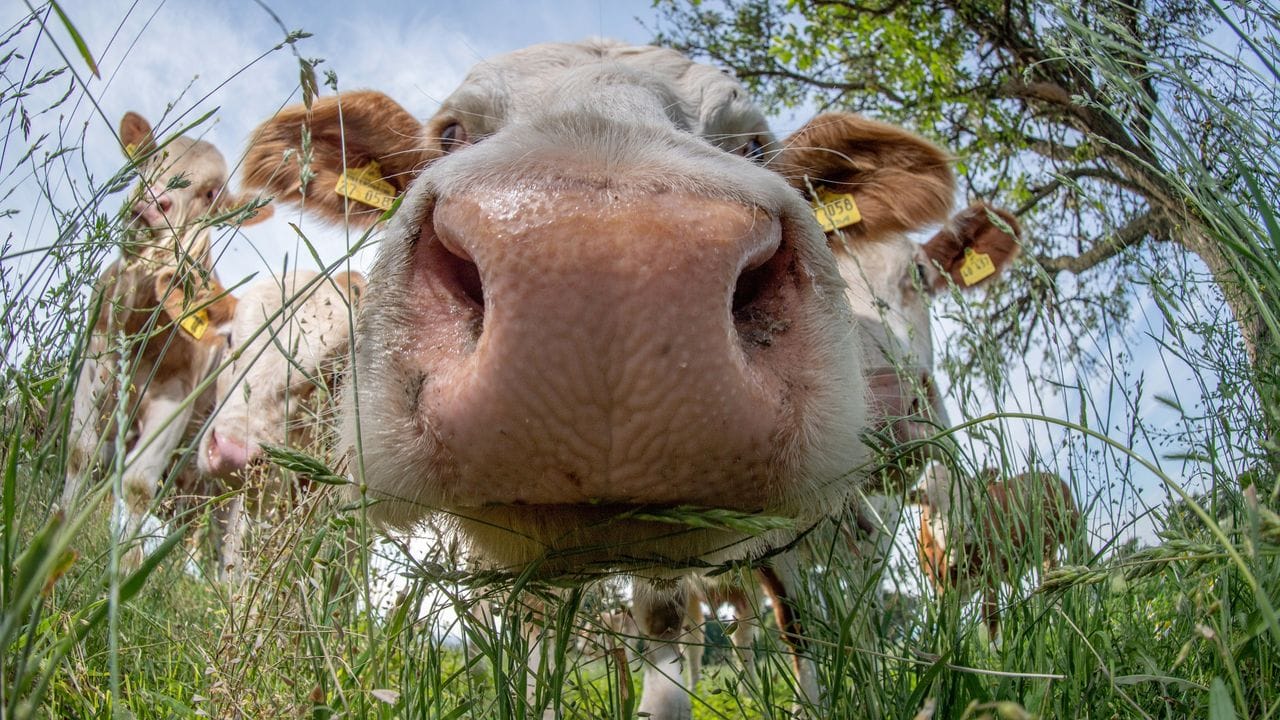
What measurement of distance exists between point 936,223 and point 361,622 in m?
3.32

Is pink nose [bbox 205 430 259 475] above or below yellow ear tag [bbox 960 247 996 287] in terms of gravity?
below

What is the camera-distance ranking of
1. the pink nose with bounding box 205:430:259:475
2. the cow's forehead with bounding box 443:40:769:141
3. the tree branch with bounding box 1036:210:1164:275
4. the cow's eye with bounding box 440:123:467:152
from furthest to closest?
the tree branch with bounding box 1036:210:1164:275 → the pink nose with bounding box 205:430:259:475 → the cow's eye with bounding box 440:123:467:152 → the cow's forehead with bounding box 443:40:769:141

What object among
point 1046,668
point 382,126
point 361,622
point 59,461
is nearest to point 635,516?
point 1046,668

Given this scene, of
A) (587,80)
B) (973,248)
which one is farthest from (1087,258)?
(587,80)

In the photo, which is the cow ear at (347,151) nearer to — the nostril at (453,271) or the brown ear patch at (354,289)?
the brown ear patch at (354,289)

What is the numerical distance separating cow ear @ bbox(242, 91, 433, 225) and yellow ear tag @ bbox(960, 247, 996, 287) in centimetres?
413

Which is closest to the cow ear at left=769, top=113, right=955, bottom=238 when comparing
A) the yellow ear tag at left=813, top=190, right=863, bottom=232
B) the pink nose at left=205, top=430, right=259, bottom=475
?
the yellow ear tag at left=813, top=190, right=863, bottom=232

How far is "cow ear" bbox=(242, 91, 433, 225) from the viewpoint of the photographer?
4.20m

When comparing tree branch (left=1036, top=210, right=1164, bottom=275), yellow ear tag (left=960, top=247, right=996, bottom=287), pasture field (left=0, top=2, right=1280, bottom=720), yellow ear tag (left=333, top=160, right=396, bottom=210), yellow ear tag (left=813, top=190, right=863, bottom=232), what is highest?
tree branch (left=1036, top=210, right=1164, bottom=275)

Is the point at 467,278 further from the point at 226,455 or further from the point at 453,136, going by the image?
the point at 226,455

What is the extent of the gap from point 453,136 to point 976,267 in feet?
14.1

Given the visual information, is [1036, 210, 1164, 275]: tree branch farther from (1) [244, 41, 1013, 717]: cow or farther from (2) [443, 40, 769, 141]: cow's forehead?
(1) [244, 41, 1013, 717]: cow

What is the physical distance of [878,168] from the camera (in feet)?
14.3

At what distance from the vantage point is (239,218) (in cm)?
178
